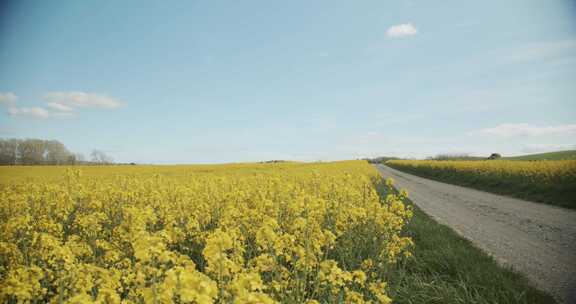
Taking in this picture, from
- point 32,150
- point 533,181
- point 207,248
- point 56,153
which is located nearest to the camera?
point 207,248

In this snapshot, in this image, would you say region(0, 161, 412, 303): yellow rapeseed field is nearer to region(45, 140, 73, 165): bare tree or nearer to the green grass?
the green grass

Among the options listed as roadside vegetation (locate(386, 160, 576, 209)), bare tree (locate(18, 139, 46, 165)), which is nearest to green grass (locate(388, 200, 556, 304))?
roadside vegetation (locate(386, 160, 576, 209))

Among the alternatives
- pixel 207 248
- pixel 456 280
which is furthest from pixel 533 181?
pixel 207 248

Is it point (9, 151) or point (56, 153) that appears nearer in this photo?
point (9, 151)

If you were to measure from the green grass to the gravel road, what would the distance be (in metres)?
0.52

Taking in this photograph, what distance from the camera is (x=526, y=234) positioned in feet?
26.4

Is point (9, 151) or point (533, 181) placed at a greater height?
point (9, 151)

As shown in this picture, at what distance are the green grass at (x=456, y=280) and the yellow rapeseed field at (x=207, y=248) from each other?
0.39 metres

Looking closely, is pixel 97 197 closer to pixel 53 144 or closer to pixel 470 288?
pixel 470 288

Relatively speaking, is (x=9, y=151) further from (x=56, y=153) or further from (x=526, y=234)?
(x=526, y=234)

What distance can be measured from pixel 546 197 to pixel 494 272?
11.7 meters

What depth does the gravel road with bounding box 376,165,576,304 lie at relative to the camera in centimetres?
540

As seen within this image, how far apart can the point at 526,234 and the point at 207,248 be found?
9080mm

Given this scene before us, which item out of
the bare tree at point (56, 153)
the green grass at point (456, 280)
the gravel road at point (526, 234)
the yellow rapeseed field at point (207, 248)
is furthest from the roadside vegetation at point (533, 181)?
the bare tree at point (56, 153)
